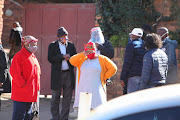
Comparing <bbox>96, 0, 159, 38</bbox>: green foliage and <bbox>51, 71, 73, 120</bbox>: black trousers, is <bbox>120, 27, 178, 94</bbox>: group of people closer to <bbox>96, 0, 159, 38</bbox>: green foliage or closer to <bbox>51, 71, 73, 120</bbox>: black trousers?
<bbox>51, 71, 73, 120</bbox>: black trousers

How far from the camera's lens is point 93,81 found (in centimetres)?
607

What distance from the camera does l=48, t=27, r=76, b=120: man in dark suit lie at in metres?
7.43

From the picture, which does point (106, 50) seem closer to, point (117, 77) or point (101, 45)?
point (101, 45)

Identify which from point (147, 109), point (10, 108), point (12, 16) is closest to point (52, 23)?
point (10, 108)

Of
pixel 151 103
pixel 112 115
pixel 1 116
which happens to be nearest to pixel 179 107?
pixel 151 103

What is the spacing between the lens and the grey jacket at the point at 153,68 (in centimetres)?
607

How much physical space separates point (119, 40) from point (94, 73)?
131 inches

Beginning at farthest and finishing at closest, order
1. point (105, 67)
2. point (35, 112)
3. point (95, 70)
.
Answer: point (35, 112) → point (105, 67) → point (95, 70)

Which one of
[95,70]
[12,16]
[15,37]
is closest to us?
[95,70]

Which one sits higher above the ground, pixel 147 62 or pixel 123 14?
pixel 123 14

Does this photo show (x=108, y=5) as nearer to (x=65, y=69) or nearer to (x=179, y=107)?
(x=65, y=69)

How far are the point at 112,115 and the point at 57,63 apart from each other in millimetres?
5077

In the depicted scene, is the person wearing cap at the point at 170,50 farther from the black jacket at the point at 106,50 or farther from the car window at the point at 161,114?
the car window at the point at 161,114

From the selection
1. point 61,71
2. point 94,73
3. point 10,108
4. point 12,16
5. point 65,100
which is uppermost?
point 12,16
